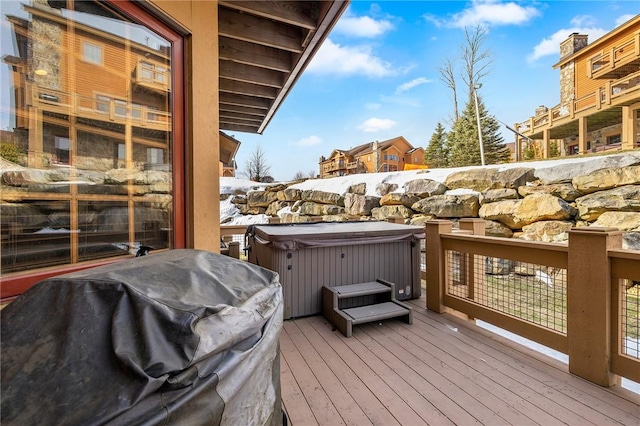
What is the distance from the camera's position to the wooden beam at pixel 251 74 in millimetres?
3453

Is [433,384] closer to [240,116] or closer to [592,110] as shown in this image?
[240,116]

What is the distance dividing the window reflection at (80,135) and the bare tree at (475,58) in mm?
19292

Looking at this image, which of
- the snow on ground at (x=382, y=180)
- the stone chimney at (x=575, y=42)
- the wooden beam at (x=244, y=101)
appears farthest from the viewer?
the stone chimney at (x=575, y=42)

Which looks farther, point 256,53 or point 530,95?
point 530,95

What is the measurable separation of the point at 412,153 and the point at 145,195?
31.6 metres

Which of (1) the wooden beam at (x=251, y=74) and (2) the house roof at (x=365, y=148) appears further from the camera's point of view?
(2) the house roof at (x=365, y=148)

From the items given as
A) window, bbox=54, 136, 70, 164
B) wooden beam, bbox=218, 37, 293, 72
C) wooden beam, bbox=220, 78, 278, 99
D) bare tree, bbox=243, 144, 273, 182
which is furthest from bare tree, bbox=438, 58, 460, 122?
window, bbox=54, 136, 70, 164

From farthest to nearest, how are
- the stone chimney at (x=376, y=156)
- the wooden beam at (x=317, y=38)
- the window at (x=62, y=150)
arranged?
1. the stone chimney at (x=376, y=156)
2. the wooden beam at (x=317, y=38)
3. the window at (x=62, y=150)

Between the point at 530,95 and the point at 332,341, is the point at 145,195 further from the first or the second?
the point at 530,95

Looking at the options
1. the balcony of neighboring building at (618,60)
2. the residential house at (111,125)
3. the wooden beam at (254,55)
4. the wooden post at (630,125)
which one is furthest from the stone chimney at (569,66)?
the residential house at (111,125)

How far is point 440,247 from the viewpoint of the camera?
10.6 feet

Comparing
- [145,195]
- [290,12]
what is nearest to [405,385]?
[145,195]

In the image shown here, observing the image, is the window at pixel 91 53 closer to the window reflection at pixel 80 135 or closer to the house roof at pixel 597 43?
the window reflection at pixel 80 135


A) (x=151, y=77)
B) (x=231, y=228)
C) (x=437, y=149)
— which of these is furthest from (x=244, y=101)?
(x=437, y=149)
